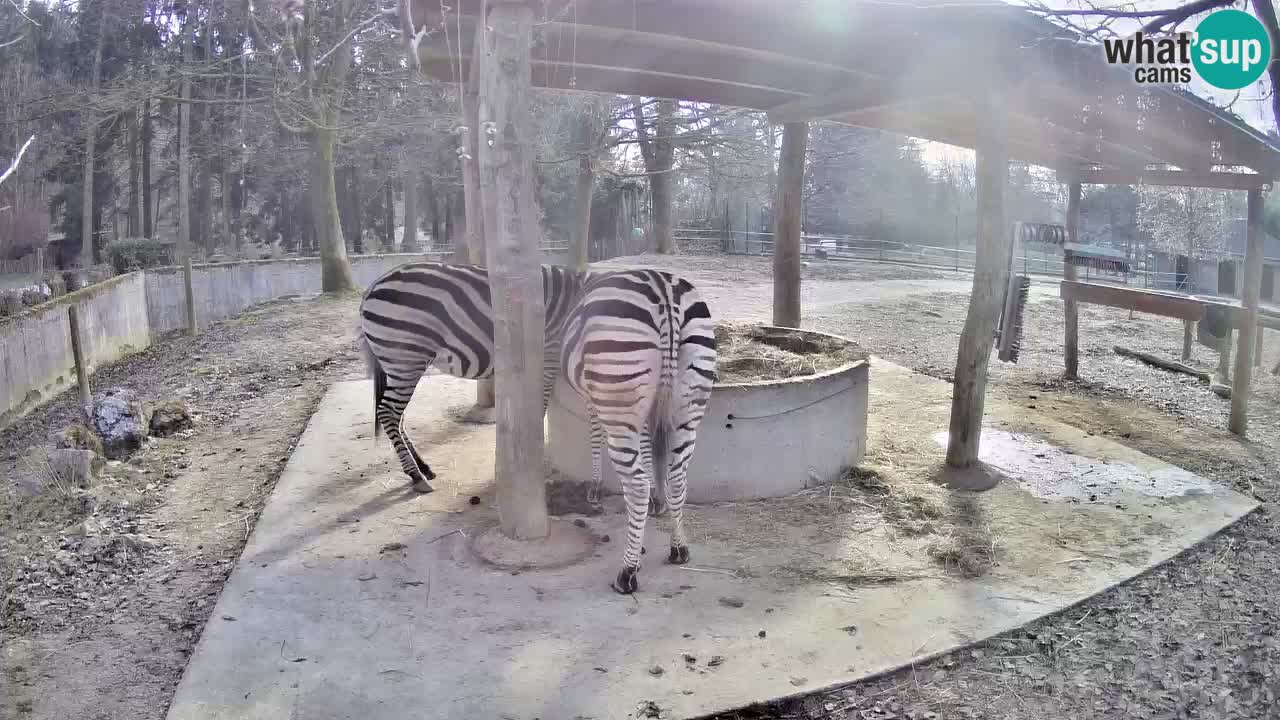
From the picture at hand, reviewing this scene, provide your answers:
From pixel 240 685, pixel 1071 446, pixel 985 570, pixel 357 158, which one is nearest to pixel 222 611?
pixel 240 685

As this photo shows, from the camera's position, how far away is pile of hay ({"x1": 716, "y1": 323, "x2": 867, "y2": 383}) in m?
6.22

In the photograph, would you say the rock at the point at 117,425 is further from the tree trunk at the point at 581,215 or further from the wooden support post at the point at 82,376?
the tree trunk at the point at 581,215

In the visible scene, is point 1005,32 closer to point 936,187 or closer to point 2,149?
point 2,149

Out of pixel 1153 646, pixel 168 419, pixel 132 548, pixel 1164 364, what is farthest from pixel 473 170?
pixel 1164 364

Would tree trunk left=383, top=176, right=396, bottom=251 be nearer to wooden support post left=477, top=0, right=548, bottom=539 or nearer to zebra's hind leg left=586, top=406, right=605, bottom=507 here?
zebra's hind leg left=586, top=406, right=605, bottom=507

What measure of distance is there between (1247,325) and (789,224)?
168 inches

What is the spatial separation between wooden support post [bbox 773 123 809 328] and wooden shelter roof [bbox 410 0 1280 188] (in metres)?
0.66

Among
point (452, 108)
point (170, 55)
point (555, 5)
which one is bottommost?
point (555, 5)

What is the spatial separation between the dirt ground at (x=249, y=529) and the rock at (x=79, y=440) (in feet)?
1.03

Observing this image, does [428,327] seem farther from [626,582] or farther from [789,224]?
[789,224]

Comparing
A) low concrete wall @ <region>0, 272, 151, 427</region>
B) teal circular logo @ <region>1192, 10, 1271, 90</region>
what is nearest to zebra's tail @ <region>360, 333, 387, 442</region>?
low concrete wall @ <region>0, 272, 151, 427</region>

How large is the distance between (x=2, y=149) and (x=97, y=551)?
43.5ft

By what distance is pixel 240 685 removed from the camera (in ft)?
11.3

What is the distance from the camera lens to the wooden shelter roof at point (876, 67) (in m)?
5.03
